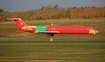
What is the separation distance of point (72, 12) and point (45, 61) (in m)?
82.8

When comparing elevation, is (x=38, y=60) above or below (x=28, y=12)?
below

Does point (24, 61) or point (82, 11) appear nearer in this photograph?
point (24, 61)

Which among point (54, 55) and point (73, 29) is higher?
point (73, 29)

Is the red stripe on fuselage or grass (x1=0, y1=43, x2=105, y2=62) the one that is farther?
the red stripe on fuselage

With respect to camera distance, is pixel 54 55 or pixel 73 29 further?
pixel 73 29

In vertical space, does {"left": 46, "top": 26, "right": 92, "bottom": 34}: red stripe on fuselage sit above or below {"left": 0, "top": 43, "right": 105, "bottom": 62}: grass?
above

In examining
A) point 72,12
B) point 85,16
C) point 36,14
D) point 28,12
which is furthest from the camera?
point 28,12

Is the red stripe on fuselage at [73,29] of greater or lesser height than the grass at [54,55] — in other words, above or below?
above

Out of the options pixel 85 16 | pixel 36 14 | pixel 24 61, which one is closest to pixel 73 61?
pixel 24 61

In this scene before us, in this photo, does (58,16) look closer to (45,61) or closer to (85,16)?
(85,16)

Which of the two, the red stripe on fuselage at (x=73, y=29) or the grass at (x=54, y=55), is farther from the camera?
the red stripe on fuselage at (x=73, y=29)

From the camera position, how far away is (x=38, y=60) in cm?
1842

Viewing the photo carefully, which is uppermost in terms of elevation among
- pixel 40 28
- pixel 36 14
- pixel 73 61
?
pixel 36 14

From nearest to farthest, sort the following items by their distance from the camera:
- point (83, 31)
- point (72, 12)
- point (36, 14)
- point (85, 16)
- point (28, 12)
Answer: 1. point (83, 31)
2. point (85, 16)
3. point (72, 12)
4. point (36, 14)
5. point (28, 12)
